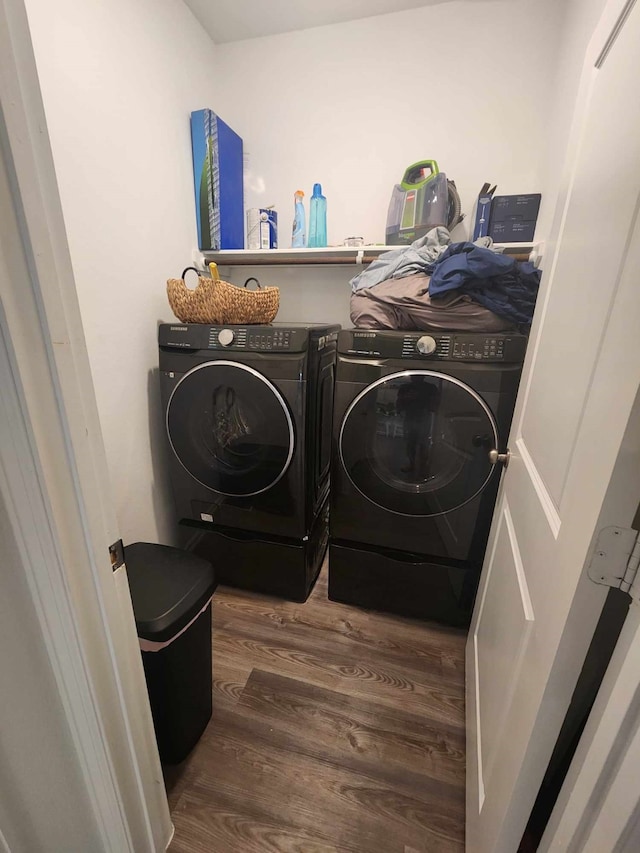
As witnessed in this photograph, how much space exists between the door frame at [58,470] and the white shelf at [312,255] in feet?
4.56

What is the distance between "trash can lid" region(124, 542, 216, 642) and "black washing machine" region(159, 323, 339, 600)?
16.2 inches

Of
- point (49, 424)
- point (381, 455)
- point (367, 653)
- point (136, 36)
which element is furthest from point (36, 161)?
point (367, 653)

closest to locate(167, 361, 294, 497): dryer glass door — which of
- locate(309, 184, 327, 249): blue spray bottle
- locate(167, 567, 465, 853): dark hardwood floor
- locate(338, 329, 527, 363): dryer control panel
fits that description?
locate(338, 329, 527, 363): dryer control panel

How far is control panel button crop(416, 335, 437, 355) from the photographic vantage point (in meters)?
1.19

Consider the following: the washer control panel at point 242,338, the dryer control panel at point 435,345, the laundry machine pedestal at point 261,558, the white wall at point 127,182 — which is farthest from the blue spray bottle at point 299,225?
the laundry machine pedestal at point 261,558

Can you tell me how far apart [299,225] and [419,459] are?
1289mm

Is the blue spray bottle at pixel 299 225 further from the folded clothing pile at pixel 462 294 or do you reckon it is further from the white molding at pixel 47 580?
the white molding at pixel 47 580

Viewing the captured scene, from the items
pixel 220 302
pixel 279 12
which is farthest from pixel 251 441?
pixel 279 12

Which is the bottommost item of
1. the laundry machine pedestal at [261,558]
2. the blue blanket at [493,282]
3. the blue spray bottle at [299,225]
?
the laundry machine pedestal at [261,558]

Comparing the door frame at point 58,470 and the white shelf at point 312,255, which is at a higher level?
the white shelf at point 312,255

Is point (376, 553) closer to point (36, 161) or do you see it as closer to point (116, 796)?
point (116, 796)

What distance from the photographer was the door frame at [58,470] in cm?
40

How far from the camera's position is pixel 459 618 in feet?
4.87

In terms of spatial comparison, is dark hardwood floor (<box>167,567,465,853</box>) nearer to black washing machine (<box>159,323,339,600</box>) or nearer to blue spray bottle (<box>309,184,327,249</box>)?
black washing machine (<box>159,323,339,600</box>)
